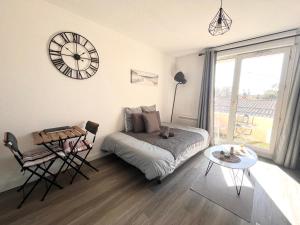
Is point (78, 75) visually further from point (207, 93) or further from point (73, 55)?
point (207, 93)

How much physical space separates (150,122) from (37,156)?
181 centimetres

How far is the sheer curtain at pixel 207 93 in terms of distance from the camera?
317 centimetres

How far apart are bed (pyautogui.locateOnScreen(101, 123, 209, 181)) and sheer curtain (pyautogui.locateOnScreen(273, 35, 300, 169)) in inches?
57.1

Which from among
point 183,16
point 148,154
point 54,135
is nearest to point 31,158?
point 54,135

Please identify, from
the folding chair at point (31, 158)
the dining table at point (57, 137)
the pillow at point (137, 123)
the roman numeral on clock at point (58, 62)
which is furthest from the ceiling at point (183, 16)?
the folding chair at point (31, 158)

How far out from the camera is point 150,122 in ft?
9.19

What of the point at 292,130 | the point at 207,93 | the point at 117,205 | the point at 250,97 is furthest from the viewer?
the point at 207,93

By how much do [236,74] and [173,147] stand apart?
229 centimetres

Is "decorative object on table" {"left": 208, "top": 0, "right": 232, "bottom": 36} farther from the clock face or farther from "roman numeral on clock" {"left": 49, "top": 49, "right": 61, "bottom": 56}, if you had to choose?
"roman numeral on clock" {"left": 49, "top": 49, "right": 61, "bottom": 56}

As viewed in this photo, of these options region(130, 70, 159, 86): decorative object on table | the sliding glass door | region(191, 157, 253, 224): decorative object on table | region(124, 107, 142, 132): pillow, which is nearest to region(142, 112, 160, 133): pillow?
region(124, 107, 142, 132): pillow

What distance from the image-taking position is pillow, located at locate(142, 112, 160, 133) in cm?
276

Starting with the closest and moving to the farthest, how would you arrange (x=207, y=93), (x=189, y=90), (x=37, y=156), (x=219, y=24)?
(x=219, y=24) → (x=37, y=156) → (x=207, y=93) → (x=189, y=90)

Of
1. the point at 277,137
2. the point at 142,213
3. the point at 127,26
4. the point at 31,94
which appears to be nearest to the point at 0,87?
the point at 31,94

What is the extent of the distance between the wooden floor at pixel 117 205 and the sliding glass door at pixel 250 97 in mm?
1660
